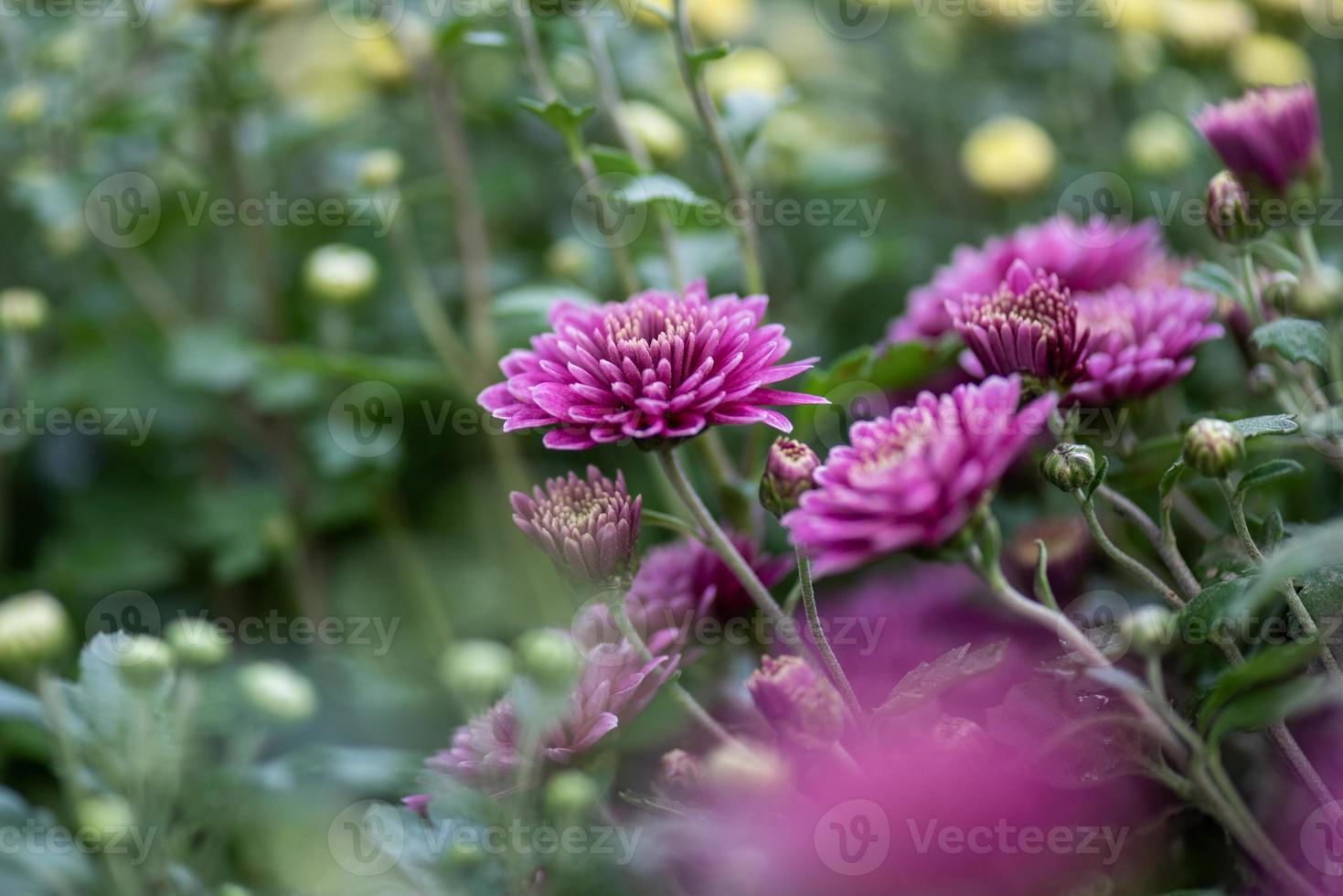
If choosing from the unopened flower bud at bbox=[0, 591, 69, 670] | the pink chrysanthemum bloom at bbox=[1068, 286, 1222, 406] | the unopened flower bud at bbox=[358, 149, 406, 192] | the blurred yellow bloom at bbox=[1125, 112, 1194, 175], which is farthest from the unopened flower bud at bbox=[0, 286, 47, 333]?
the blurred yellow bloom at bbox=[1125, 112, 1194, 175]

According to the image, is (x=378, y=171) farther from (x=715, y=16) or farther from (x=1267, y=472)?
(x=1267, y=472)

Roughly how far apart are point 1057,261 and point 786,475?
0.27 meters

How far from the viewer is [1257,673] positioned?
0.41 metres

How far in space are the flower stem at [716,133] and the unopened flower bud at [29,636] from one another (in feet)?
1.38

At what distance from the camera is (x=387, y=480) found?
99cm

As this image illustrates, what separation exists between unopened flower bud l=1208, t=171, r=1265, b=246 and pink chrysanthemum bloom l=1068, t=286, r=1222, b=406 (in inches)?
1.5

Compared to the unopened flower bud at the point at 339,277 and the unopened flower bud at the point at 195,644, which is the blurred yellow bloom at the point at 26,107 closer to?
the unopened flower bud at the point at 339,277

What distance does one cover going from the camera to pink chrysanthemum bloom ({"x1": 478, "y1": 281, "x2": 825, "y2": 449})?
471 millimetres

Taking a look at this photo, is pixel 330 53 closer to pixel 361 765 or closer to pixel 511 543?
pixel 511 543

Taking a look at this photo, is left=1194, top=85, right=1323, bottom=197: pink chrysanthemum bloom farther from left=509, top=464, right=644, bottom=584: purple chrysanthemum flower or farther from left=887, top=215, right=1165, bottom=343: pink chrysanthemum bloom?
left=509, top=464, right=644, bottom=584: purple chrysanthemum flower

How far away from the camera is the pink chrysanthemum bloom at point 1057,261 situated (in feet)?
2.16

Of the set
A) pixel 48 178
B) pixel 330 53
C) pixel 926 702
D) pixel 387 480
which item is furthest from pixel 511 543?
pixel 330 53

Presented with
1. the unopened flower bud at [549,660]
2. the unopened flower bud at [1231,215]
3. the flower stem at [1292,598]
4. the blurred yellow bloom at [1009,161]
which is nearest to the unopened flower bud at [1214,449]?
the flower stem at [1292,598]

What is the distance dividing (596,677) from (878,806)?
0.44ft
